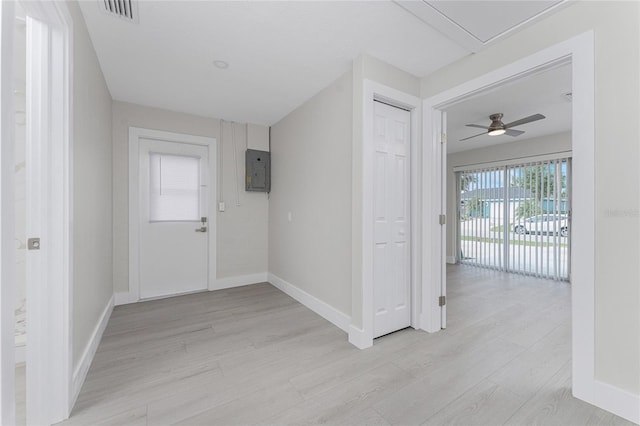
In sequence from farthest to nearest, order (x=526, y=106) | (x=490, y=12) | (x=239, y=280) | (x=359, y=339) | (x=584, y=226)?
(x=239, y=280)
(x=526, y=106)
(x=359, y=339)
(x=490, y=12)
(x=584, y=226)

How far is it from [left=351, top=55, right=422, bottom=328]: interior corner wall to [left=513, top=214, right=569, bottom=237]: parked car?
4204 millimetres

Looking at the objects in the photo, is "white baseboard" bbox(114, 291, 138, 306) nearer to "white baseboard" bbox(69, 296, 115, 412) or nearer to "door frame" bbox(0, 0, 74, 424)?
"white baseboard" bbox(69, 296, 115, 412)

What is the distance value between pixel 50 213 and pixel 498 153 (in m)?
A: 6.38

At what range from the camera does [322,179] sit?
2.95 m

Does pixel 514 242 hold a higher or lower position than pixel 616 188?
lower

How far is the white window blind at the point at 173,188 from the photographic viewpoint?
3492 millimetres

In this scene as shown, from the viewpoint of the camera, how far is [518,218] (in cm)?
505

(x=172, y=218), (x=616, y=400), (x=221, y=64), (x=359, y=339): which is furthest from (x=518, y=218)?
(x=172, y=218)

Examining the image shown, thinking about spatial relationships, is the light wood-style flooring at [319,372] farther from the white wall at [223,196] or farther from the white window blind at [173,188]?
the white window blind at [173,188]

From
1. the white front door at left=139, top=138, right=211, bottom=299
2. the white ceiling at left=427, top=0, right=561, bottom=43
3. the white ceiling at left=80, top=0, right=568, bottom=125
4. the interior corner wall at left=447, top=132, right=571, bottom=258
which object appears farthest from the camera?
the interior corner wall at left=447, top=132, right=571, bottom=258

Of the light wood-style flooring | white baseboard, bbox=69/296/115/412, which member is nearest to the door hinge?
white baseboard, bbox=69/296/115/412

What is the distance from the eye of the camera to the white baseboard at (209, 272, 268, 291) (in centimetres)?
385

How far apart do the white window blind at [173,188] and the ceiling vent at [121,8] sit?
193 cm

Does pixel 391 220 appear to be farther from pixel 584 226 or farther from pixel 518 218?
pixel 518 218
